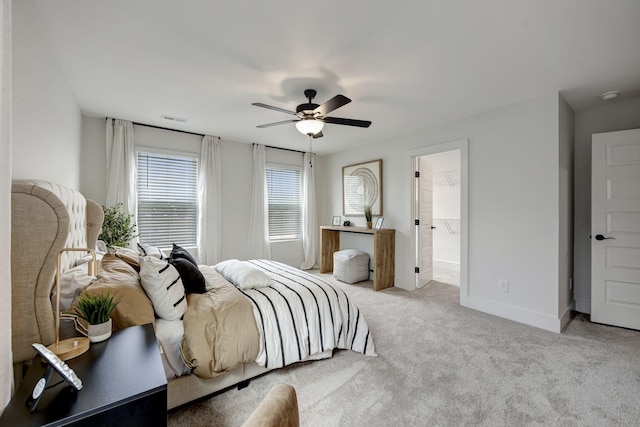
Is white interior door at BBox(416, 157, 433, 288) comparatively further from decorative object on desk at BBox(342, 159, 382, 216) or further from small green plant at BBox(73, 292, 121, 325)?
small green plant at BBox(73, 292, 121, 325)

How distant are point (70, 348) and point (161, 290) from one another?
1.93 ft

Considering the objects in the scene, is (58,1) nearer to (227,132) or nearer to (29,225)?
(29,225)

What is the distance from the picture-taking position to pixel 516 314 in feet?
10.1

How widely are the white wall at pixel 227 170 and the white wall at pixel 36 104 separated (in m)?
1.26

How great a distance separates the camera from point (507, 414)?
5.48ft

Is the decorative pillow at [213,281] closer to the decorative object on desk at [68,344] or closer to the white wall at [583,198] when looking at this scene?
the decorative object on desk at [68,344]

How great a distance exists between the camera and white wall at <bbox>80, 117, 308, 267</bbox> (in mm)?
3613

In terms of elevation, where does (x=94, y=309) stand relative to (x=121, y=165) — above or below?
below

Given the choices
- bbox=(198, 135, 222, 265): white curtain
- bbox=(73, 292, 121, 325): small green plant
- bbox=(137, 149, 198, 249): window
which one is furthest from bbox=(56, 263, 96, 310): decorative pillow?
bbox=(198, 135, 222, 265): white curtain

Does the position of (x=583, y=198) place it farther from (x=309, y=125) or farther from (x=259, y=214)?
(x=259, y=214)

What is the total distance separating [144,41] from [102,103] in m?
1.68

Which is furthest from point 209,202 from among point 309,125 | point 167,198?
point 309,125

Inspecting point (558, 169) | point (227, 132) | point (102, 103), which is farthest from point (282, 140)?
point (558, 169)

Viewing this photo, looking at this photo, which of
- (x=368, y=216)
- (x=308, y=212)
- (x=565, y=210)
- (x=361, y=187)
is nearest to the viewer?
(x=565, y=210)
